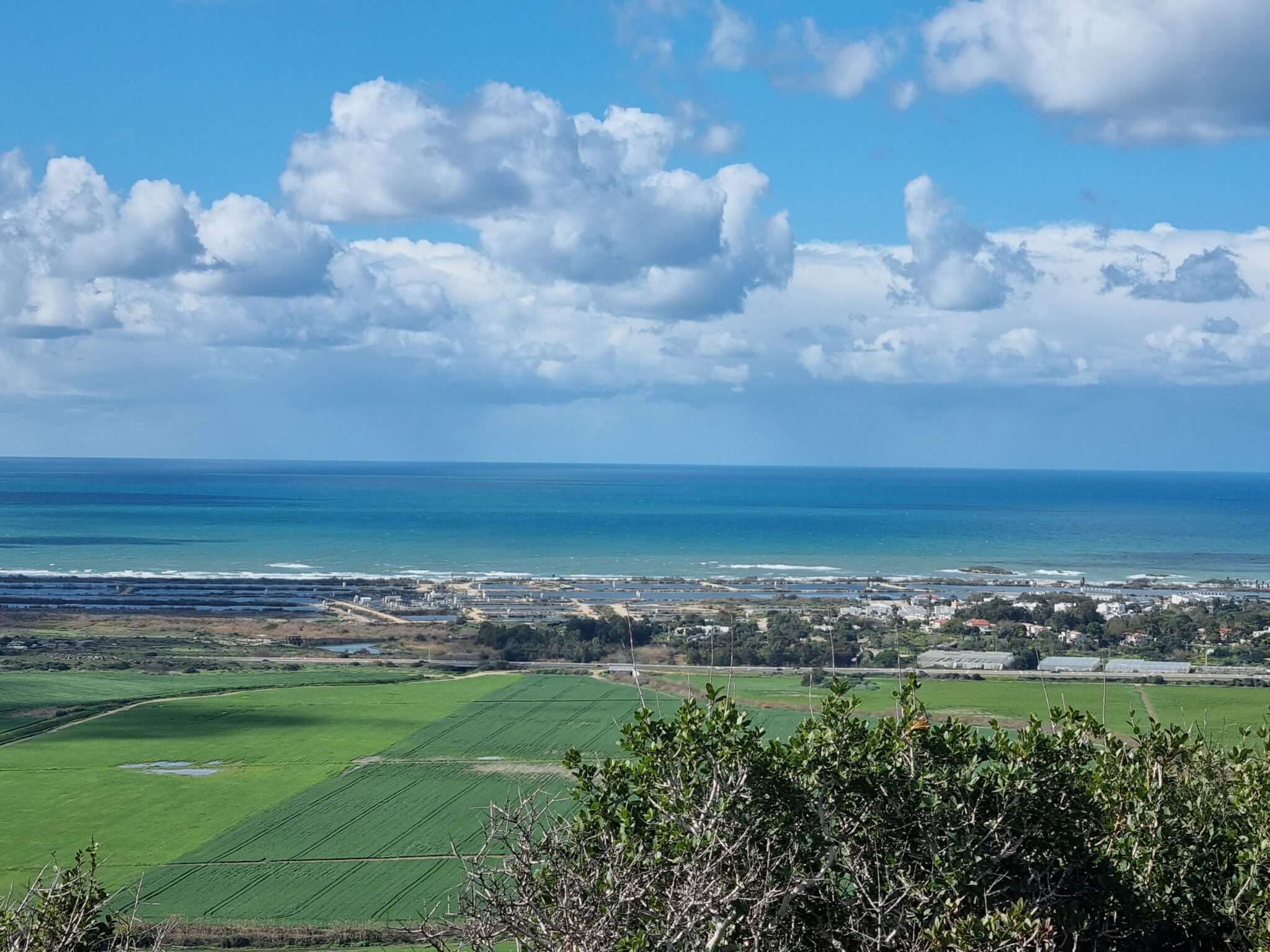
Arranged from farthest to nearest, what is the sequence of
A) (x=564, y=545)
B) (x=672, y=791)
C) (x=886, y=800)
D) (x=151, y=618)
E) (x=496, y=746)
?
(x=564, y=545) < (x=151, y=618) < (x=496, y=746) < (x=886, y=800) < (x=672, y=791)

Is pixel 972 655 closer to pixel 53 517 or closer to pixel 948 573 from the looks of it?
pixel 948 573

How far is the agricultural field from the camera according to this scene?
148ft

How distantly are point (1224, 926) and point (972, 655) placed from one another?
48374 mm

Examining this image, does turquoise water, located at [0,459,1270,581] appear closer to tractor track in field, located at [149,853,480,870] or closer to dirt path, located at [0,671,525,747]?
dirt path, located at [0,671,525,747]

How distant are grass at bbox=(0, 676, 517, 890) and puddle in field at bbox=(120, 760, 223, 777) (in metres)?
0.28

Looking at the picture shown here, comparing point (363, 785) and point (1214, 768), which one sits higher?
point (1214, 768)

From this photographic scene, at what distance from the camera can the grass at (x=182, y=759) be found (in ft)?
100

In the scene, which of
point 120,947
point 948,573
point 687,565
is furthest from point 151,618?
point 120,947

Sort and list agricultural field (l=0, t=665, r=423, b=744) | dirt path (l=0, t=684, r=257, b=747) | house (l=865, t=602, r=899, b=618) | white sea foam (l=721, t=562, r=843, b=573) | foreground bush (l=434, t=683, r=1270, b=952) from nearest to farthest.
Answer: foreground bush (l=434, t=683, r=1270, b=952), dirt path (l=0, t=684, r=257, b=747), agricultural field (l=0, t=665, r=423, b=744), house (l=865, t=602, r=899, b=618), white sea foam (l=721, t=562, r=843, b=573)

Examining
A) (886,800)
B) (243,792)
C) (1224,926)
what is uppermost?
(886,800)

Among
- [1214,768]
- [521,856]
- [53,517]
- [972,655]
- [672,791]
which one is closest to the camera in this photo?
[521,856]

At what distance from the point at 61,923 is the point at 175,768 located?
30001 mm

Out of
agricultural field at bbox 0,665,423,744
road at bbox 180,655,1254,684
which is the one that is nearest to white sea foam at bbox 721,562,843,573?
road at bbox 180,655,1254,684

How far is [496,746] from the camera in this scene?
133ft
